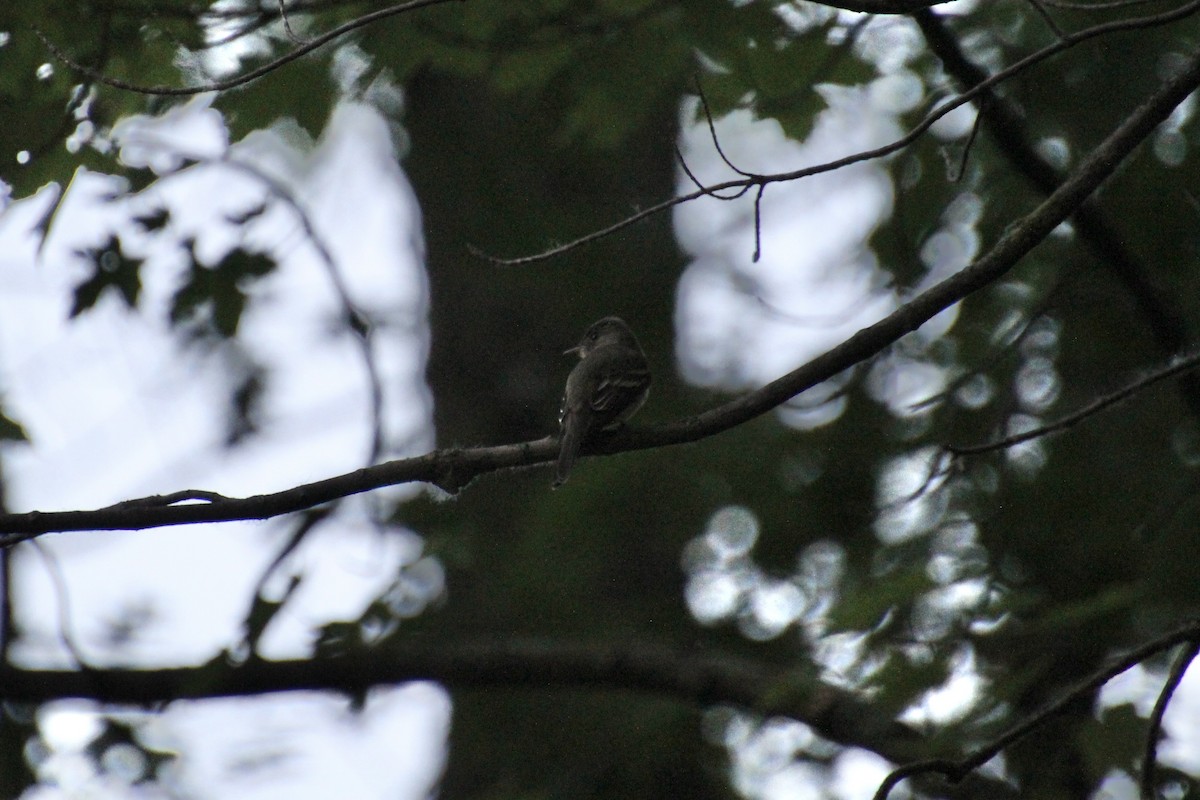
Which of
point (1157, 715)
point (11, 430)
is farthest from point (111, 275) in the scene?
point (1157, 715)

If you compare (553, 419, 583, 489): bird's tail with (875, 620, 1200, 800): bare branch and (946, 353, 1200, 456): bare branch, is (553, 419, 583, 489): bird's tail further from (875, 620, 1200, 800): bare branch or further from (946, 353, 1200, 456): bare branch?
(875, 620, 1200, 800): bare branch

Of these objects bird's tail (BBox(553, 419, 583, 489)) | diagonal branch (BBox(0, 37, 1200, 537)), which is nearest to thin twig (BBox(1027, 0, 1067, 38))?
diagonal branch (BBox(0, 37, 1200, 537))

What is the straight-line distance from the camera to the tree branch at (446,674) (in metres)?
5.34

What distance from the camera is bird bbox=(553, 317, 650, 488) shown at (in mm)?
4535

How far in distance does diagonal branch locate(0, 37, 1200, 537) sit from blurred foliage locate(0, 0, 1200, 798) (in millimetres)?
456

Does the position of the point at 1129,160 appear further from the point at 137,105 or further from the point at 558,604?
the point at 137,105

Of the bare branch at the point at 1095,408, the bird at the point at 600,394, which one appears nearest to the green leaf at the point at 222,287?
the bird at the point at 600,394

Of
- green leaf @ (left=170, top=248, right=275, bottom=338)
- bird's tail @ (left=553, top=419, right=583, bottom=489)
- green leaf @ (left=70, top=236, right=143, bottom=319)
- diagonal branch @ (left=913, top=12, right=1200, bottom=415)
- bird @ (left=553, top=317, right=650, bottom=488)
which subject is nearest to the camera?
diagonal branch @ (left=913, top=12, right=1200, bottom=415)

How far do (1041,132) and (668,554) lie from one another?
341 centimetres

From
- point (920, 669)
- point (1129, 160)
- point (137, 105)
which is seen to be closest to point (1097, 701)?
point (920, 669)

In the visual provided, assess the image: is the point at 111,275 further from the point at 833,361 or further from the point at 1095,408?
the point at 1095,408

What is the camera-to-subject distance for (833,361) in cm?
340

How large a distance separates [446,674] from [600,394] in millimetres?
1506

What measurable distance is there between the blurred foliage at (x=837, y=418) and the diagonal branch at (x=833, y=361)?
1.49ft
